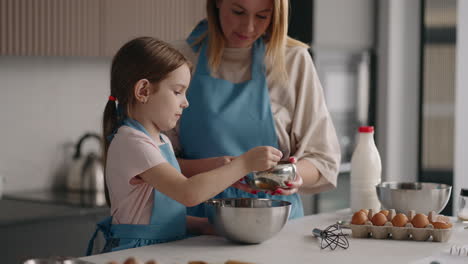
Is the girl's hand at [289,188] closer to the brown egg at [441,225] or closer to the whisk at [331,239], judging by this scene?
the whisk at [331,239]

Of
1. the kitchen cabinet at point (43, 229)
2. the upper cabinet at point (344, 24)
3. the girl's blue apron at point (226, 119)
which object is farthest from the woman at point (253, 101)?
the upper cabinet at point (344, 24)

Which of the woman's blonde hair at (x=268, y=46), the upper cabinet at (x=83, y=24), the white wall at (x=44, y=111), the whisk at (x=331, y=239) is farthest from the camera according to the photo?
the white wall at (x=44, y=111)

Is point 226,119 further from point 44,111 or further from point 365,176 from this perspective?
point 44,111

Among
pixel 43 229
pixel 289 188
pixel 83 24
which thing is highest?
pixel 83 24

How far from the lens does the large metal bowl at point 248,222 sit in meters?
1.60

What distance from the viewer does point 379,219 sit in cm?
176

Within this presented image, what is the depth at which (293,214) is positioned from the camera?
84.8 inches

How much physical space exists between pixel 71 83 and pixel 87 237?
92cm

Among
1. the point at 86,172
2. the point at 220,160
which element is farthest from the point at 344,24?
the point at 220,160

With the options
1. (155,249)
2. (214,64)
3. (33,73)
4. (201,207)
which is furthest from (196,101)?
(33,73)

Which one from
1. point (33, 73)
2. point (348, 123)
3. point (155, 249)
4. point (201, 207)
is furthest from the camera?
point (348, 123)

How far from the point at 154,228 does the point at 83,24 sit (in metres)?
1.61

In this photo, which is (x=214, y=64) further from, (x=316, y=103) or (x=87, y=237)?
(x=87, y=237)

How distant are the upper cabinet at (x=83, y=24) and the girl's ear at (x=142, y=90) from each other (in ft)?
4.19
